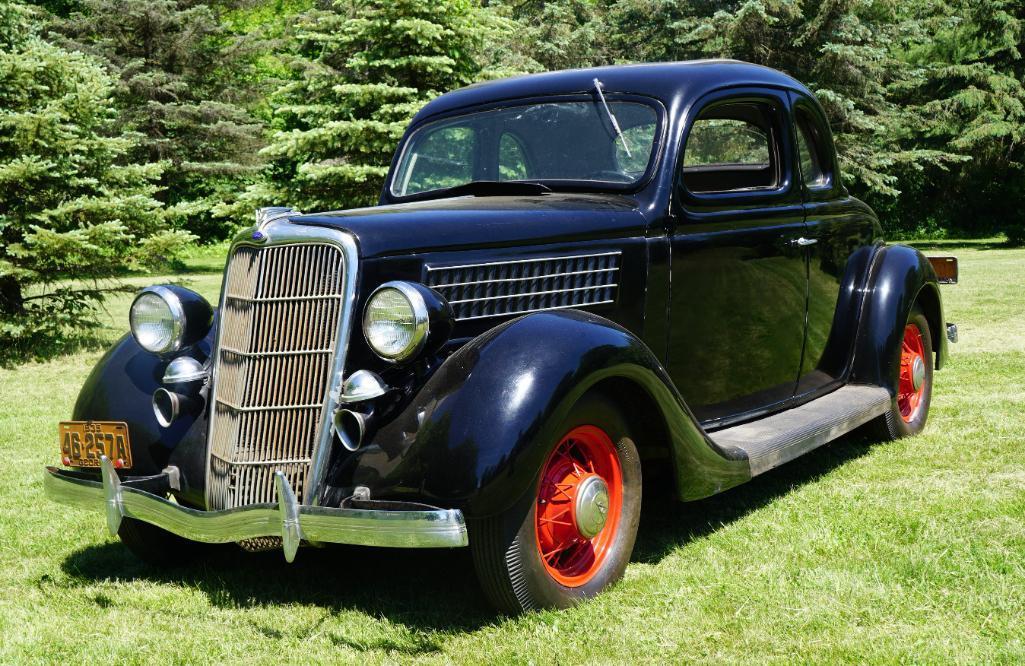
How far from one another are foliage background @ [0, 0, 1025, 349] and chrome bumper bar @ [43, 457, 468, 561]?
24.5 ft

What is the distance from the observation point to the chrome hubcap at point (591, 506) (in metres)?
3.36

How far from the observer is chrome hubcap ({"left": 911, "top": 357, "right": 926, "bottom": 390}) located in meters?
5.77

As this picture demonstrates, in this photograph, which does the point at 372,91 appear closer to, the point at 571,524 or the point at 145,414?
the point at 145,414

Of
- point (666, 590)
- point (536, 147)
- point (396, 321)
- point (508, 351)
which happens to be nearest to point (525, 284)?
point (508, 351)

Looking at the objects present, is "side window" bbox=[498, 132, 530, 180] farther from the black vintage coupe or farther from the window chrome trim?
the window chrome trim

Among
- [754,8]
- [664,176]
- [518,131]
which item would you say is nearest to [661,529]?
[664,176]

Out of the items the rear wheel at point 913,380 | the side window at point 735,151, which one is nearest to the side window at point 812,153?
the side window at point 735,151

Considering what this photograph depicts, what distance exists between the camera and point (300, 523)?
2.99m

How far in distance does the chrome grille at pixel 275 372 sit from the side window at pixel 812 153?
2859 mm

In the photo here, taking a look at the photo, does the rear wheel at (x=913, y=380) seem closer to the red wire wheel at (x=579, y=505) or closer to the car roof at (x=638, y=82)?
the car roof at (x=638, y=82)

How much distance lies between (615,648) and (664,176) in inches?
79.2

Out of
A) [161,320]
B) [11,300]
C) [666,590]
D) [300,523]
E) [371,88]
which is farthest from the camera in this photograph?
[371,88]

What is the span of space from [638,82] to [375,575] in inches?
95.4

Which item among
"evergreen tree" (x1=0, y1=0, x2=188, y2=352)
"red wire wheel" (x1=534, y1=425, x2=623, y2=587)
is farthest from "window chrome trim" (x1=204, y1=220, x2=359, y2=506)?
"evergreen tree" (x1=0, y1=0, x2=188, y2=352)
